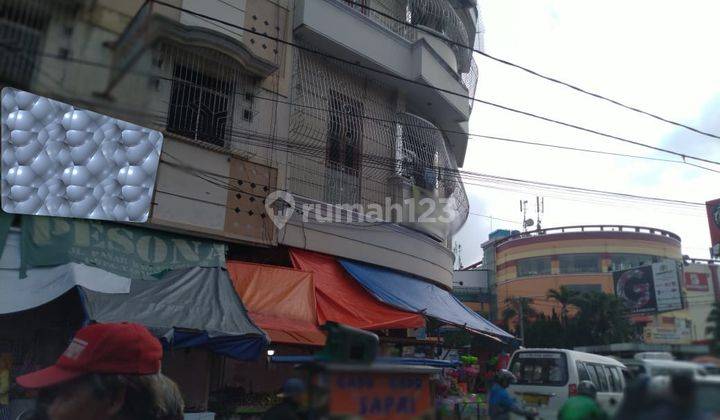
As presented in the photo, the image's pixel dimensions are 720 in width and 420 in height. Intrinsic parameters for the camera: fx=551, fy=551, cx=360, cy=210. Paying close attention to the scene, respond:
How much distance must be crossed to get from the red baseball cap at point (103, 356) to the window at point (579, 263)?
4506 cm

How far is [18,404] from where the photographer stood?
779cm

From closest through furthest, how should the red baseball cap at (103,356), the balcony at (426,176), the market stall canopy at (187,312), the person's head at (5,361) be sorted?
the red baseball cap at (103,356) → the market stall canopy at (187,312) → the person's head at (5,361) → the balcony at (426,176)

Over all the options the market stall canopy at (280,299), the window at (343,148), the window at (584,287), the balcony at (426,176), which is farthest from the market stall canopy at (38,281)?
the window at (584,287)

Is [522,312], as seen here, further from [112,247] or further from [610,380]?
[112,247]

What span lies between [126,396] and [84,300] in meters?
5.11

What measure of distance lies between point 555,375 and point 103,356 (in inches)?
354

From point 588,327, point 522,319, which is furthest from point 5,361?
point 522,319

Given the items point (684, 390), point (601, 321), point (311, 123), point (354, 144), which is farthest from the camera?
point (601, 321)

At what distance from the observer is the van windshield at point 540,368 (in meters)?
9.72

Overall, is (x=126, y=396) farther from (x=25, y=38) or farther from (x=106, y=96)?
(x=25, y=38)

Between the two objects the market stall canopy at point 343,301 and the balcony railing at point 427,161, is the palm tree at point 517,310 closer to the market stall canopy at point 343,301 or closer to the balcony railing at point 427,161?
the balcony railing at point 427,161

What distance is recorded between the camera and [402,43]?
1293cm

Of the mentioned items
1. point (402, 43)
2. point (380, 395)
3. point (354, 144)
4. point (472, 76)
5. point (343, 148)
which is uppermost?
point (472, 76)

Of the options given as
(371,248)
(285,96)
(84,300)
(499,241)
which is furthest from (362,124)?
(499,241)
